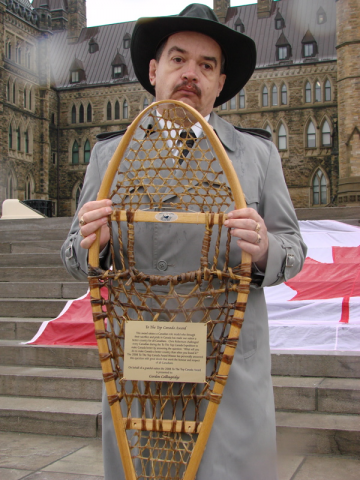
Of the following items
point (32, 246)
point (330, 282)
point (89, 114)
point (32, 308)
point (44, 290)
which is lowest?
point (32, 308)

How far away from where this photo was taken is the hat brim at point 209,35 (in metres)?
1.81

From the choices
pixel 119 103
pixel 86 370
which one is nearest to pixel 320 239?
pixel 86 370

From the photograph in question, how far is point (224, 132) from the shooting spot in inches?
73.5

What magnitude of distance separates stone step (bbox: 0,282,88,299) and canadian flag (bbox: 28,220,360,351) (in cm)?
47

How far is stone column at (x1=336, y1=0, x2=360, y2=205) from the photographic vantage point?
27.5 metres

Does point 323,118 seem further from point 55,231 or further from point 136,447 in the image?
point 136,447

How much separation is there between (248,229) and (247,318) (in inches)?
13.3

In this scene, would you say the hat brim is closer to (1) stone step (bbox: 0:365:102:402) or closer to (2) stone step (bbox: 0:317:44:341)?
(1) stone step (bbox: 0:365:102:402)

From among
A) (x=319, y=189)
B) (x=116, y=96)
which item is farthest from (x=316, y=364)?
(x=116, y=96)

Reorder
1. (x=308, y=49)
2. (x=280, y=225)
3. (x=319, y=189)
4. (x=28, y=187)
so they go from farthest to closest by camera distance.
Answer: (x=28, y=187)
(x=308, y=49)
(x=319, y=189)
(x=280, y=225)

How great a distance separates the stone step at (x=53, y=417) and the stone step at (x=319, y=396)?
1.33 m

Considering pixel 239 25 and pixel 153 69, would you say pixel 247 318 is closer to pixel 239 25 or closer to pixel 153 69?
pixel 153 69

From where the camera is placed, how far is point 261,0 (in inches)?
1608

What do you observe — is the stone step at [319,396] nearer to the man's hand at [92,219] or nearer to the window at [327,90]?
the man's hand at [92,219]
